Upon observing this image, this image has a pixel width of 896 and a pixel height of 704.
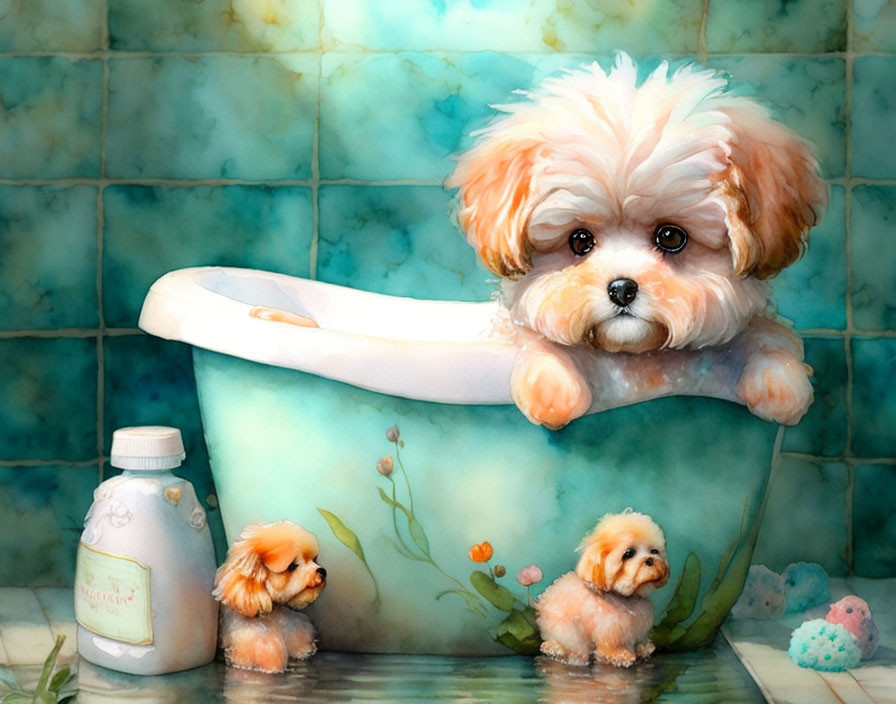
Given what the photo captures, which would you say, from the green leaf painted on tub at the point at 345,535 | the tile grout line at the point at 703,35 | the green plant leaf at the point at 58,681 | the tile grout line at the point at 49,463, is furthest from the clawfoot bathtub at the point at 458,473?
the tile grout line at the point at 703,35

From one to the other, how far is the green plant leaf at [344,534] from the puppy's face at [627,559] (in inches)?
11.7

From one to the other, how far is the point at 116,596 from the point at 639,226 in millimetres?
815

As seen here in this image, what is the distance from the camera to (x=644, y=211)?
1.54 m

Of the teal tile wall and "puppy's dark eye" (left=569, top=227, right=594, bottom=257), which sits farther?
the teal tile wall

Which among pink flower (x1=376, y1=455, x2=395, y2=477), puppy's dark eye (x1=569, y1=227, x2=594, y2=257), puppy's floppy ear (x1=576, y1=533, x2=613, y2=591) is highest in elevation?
puppy's dark eye (x1=569, y1=227, x2=594, y2=257)

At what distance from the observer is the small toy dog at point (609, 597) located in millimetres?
1577

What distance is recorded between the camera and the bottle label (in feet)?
5.15

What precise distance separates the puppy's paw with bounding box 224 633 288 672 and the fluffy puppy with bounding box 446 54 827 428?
45 cm

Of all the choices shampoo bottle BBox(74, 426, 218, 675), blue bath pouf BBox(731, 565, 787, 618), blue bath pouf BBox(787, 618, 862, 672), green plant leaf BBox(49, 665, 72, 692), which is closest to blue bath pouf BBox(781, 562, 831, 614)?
blue bath pouf BBox(731, 565, 787, 618)

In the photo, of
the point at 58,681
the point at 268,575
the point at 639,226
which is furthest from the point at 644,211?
the point at 58,681

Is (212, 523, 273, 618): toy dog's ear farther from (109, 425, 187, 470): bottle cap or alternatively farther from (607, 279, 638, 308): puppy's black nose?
A: (607, 279, 638, 308): puppy's black nose

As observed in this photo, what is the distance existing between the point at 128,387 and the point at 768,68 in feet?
4.16

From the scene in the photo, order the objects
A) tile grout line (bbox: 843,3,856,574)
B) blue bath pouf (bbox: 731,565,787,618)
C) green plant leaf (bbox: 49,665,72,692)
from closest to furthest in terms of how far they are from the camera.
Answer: green plant leaf (bbox: 49,665,72,692) → blue bath pouf (bbox: 731,565,787,618) → tile grout line (bbox: 843,3,856,574)

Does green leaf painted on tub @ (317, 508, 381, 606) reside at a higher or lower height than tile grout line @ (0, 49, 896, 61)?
lower
